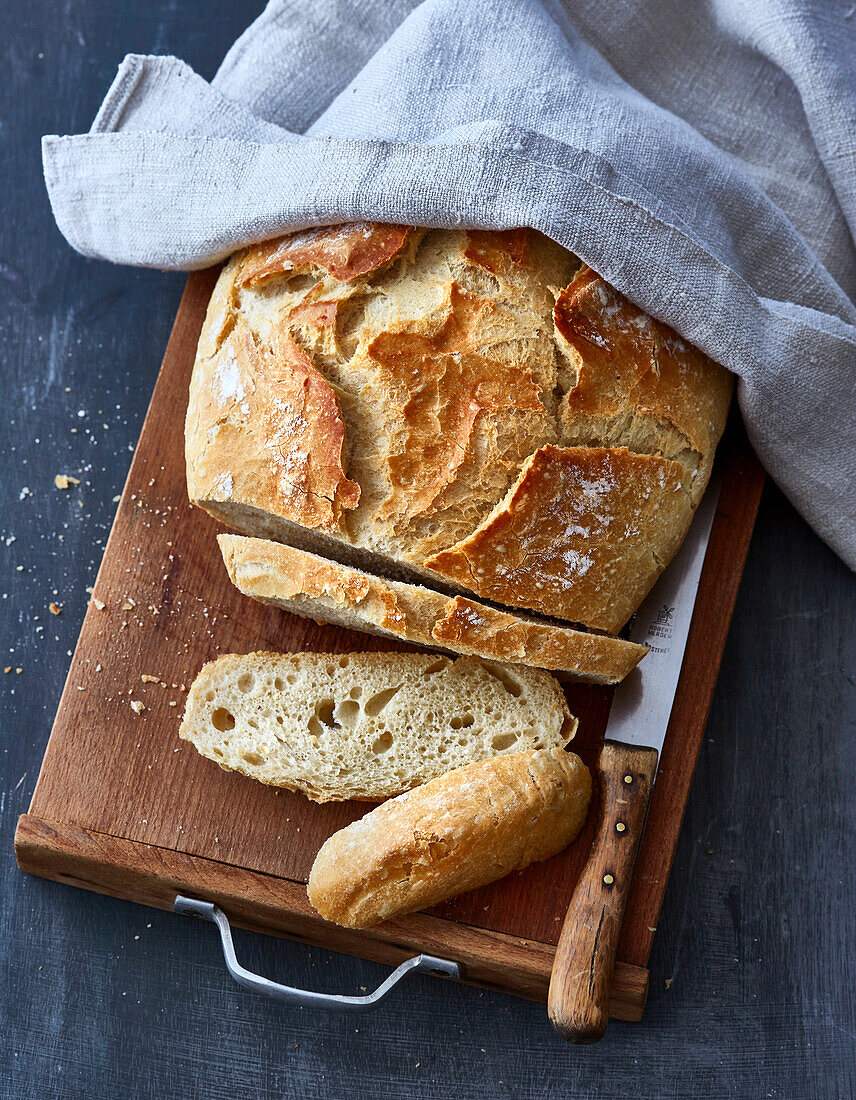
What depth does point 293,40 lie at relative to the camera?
263 centimetres

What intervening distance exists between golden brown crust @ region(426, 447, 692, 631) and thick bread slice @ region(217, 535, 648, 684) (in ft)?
0.17

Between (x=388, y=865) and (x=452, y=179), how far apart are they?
1.53 m

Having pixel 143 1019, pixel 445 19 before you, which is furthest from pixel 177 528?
pixel 445 19

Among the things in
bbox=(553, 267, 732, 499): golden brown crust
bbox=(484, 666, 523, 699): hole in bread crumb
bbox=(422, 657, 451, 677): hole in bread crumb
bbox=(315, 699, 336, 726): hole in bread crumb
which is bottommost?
bbox=(315, 699, 336, 726): hole in bread crumb

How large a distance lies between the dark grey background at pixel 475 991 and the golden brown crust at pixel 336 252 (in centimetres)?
85

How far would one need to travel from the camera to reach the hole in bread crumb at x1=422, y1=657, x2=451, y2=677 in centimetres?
235

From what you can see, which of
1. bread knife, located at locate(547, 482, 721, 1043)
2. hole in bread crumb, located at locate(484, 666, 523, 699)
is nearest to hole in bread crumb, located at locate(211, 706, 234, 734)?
hole in bread crumb, located at locate(484, 666, 523, 699)

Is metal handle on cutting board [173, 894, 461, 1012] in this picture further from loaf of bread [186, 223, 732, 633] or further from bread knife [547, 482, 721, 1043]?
loaf of bread [186, 223, 732, 633]

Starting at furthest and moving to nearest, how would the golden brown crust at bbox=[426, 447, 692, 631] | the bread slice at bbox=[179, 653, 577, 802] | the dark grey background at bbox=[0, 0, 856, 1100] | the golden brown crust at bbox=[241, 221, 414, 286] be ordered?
the dark grey background at bbox=[0, 0, 856, 1100] < the bread slice at bbox=[179, 653, 577, 802] < the golden brown crust at bbox=[241, 221, 414, 286] < the golden brown crust at bbox=[426, 447, 692, 631]

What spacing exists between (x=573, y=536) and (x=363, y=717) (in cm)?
68

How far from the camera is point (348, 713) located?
2363mm

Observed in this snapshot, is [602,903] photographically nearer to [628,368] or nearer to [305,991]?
[305,991]

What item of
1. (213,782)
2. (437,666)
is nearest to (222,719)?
(213,782)

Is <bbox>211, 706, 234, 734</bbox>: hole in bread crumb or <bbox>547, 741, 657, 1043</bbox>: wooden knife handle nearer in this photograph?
<bbox>547, 741, 657, 1043</bbox>: wooden knife handle
